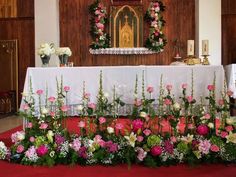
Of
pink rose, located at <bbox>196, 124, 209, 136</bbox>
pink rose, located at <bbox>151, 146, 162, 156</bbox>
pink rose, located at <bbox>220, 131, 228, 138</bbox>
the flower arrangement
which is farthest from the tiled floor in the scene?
pink rose, located at <bbox>220, 131, 228, 138</bbox>

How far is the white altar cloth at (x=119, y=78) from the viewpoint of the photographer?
16.8 ft

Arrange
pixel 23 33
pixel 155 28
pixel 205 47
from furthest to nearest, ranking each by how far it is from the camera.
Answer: pixel 23 33, pixel 155 28, pixel 205 47

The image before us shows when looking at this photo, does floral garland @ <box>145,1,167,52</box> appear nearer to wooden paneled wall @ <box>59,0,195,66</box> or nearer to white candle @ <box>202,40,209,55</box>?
wooden paneled wall @ <box>59,0,195,66</box>

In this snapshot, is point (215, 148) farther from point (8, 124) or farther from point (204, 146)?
point (8, 124)

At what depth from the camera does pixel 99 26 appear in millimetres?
9125

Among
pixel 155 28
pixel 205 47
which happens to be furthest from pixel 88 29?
pixel 205 47

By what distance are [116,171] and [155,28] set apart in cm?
625

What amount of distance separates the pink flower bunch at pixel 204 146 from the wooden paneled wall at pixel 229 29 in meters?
6.41

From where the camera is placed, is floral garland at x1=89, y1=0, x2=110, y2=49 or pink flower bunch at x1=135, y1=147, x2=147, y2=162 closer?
pink flower bunch at x1=135, y1=147, x2=147, y2=162

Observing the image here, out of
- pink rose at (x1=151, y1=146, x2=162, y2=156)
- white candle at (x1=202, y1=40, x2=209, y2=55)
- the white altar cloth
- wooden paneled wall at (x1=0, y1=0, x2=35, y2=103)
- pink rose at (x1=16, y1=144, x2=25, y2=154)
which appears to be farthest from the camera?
wooden paneled wall at (x1=0, y1=0, x2=35, y2=103)

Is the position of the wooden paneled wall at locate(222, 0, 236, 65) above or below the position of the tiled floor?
above

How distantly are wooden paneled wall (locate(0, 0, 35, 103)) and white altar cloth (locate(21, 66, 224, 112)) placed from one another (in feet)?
15.9

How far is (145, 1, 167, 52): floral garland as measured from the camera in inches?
358

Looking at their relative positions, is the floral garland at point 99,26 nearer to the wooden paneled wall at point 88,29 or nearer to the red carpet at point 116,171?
the wooden paneled wall at point 88,29
